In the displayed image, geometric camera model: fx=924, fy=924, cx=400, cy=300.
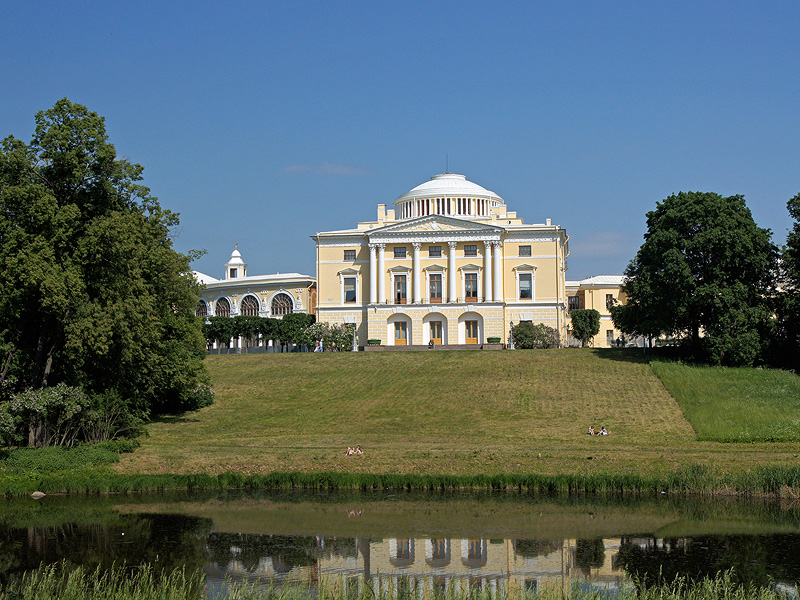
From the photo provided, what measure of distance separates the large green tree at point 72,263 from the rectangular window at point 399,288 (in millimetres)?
35710

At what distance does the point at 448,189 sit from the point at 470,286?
10.3 metres

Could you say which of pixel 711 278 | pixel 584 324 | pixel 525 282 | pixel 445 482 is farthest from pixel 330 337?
pixel 445 482

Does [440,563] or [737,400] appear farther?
[737,400]

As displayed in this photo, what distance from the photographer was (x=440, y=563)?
20.7 meters

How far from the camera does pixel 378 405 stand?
45750 mm

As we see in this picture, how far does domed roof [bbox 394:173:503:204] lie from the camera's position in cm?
7638

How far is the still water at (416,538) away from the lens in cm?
1950

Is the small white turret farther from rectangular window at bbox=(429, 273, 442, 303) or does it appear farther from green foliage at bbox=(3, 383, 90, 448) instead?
green foliage at bbox=(3, 383, 90, 448)

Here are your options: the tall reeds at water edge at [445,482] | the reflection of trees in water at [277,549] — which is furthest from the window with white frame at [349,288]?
the reflection of trees in water at [277,549]

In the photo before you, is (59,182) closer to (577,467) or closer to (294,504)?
(294,504)

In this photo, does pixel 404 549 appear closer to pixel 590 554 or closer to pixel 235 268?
pixel 590 554

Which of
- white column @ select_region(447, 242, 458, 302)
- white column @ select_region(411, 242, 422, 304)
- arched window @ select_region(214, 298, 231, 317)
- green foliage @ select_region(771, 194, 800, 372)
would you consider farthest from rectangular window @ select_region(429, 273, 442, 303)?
green foliage @ select_region(771, 194, 800, 372)

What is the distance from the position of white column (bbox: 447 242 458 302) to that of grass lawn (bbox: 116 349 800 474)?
10.6 meters

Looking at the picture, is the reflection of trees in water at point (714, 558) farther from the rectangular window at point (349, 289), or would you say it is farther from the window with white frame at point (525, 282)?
the rectangular window at point (349, 289)
